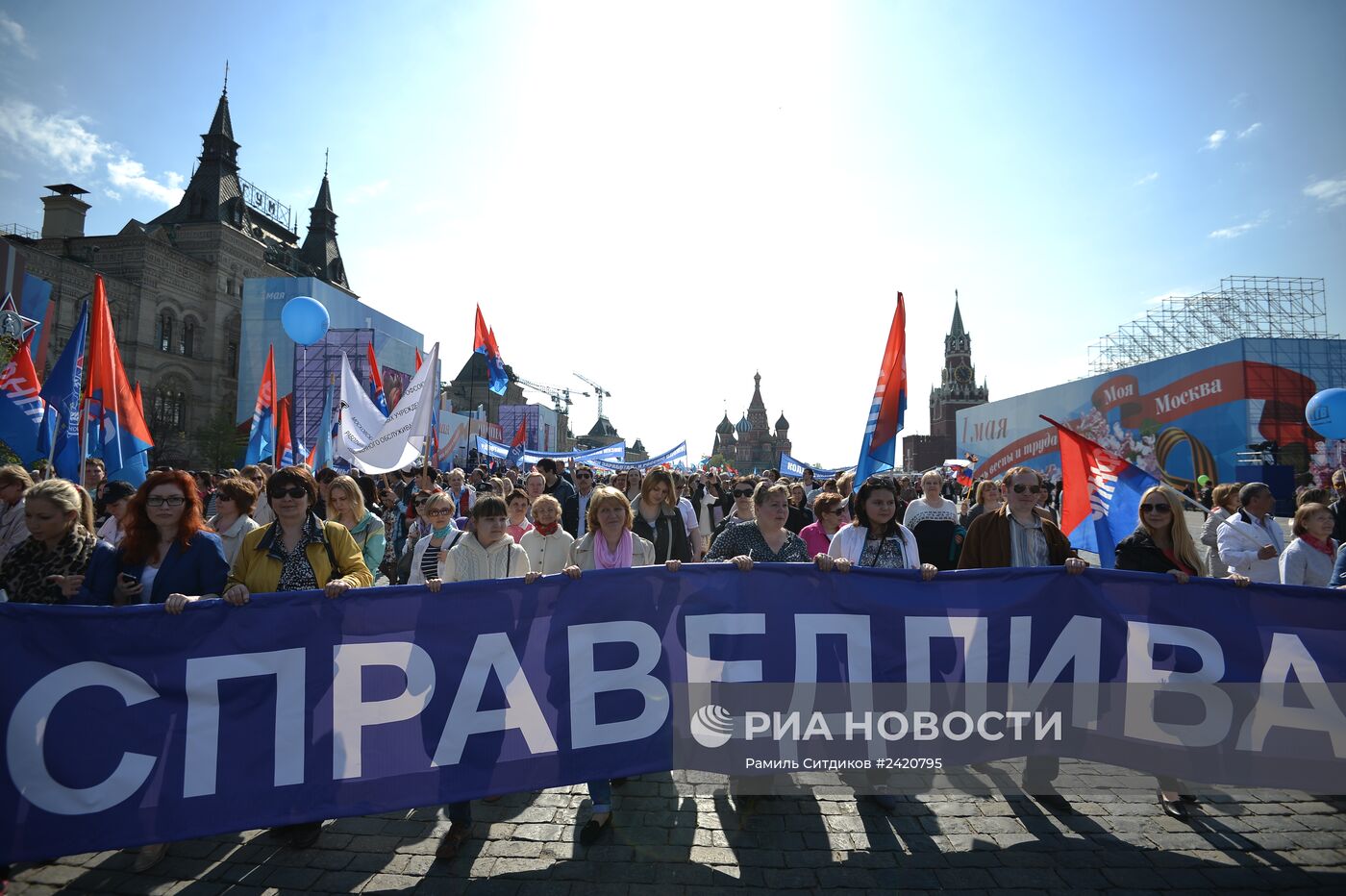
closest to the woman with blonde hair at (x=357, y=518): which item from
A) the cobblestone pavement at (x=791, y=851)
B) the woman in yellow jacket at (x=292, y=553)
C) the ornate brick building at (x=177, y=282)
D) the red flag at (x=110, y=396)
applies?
the woman in yellow jacket at (x=292, y=553)

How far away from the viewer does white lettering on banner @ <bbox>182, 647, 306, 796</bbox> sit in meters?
3.54

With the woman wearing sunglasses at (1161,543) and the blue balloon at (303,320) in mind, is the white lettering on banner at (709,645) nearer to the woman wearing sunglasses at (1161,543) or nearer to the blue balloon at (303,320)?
the woman wearing sunglasses at (1161,543)

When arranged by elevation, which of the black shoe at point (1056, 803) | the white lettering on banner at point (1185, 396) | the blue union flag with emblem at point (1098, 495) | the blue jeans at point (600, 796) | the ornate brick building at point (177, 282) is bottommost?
the black shoe at point (1056, 803)

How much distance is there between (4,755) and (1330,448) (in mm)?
37266

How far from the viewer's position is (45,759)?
3.38 meters

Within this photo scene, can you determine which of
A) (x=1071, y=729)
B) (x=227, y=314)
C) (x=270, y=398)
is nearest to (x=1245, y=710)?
(x=1071, y=729)

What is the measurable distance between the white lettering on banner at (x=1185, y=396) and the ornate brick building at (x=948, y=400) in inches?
3411

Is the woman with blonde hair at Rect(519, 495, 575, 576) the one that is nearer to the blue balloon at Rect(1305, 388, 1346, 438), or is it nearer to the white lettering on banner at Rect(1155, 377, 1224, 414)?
the blue balloon at Rect(1305, 388, 1346, 438)

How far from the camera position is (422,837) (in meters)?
3.95

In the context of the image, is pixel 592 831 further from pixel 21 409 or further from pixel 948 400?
pixel 948 400

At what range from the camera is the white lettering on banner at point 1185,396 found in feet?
95.2

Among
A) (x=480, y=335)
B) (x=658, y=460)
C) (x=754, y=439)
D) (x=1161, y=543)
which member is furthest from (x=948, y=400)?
(x=1161, y=543)

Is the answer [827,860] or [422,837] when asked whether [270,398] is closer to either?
[422,837]

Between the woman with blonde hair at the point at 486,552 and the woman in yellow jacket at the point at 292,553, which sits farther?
the woman with blonde hair at the point at 486,552
